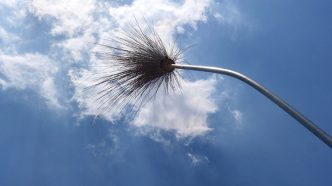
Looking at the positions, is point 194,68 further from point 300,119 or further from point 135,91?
point 300,119

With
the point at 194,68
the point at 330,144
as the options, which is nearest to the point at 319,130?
the point at 330,144

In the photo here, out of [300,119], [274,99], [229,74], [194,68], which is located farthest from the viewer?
[194,68]

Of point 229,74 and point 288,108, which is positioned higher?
point 229,74

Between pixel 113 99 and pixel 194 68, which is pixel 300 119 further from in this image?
pixel 113 99

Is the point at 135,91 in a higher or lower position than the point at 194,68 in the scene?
higher

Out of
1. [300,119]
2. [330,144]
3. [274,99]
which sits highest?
[274,99]

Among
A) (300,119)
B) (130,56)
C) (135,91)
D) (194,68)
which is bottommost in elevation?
(300,119)

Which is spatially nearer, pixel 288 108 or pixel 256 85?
pixel 288 108

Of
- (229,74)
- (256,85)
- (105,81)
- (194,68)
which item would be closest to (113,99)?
(105,81)

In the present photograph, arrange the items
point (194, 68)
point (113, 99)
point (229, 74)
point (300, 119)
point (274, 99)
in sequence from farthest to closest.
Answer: point (113, 99) → point (194, 68) → point (229, 74) → point (274, 99) → point (300, 119)
